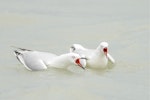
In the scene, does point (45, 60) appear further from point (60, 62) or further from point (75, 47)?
point (75, 47)

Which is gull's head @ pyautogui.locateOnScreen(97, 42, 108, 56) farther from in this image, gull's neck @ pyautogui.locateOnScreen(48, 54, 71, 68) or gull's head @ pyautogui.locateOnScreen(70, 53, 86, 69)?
gull's neck @ pyautogui.locateOnScreen(48, 54, 71, 68)

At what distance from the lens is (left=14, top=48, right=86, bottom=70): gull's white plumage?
941cm

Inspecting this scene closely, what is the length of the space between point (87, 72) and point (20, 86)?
1.13 metres

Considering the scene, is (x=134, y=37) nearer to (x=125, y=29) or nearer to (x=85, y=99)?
(x=125, y=29)

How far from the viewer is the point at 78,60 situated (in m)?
9.38

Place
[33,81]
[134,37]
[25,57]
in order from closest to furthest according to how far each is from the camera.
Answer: [33,81], [25,57], [134,37]

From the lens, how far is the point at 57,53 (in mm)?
10148

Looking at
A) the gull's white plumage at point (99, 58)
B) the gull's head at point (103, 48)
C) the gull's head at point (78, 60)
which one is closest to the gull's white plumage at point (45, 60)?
the gull's head at point (78, 60)

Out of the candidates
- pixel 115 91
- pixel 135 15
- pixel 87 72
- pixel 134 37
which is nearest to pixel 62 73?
pixel 87 72

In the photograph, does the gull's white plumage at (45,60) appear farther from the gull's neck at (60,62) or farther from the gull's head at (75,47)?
the gull's head at (75,47)

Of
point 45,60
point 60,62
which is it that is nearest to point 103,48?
point 60,62

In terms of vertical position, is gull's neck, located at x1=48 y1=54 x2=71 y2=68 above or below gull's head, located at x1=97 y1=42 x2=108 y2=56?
below

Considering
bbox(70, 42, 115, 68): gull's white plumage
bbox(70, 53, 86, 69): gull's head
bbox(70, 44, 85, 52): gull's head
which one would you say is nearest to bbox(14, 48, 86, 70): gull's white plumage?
bbox(70, 53, 86, 69): gull's head

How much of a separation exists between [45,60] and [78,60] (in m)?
0.49
